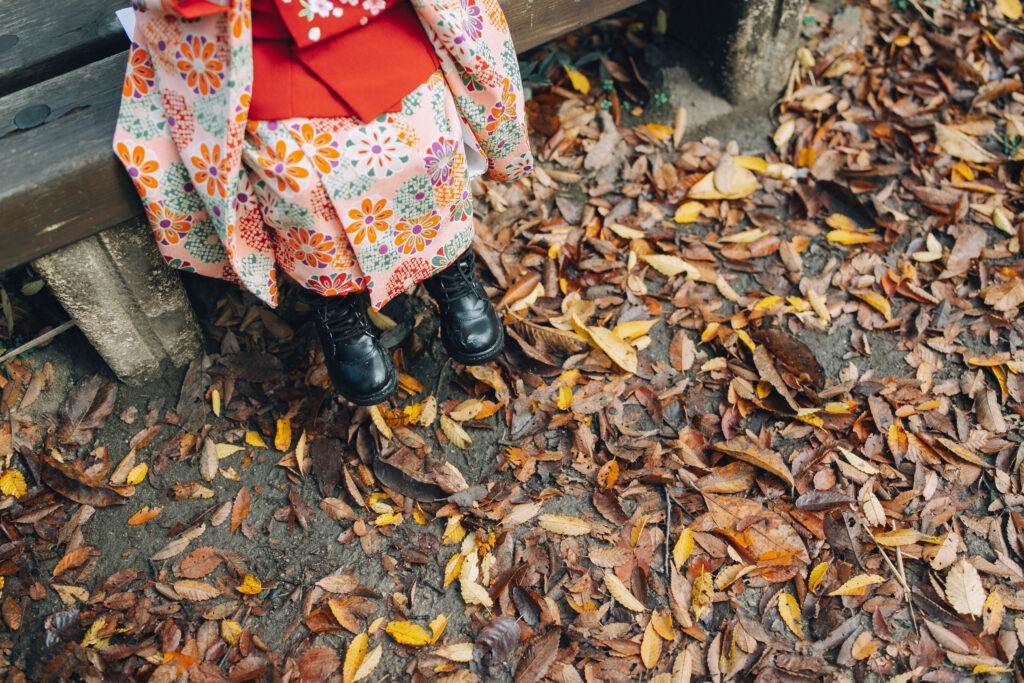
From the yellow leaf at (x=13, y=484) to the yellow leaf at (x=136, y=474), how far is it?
0.27 metres

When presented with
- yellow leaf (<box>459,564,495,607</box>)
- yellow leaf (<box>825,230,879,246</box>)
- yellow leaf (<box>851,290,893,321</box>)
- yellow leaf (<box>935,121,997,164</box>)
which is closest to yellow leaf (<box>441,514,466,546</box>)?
yellow leaf (<box>459,564,495,607</box>)

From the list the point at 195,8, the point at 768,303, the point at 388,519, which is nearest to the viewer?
the point at 195,8

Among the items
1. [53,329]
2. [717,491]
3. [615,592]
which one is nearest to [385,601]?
[615,592]

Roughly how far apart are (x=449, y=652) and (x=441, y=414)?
691mm

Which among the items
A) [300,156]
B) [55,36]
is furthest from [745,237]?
[55,36]

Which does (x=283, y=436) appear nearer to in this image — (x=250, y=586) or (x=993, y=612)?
(x=250, y=586)

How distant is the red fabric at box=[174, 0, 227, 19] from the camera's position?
1.42 meters

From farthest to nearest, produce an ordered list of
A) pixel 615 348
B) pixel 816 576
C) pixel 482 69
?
pixel 615 348
pixel 816 576
pixel 482 69

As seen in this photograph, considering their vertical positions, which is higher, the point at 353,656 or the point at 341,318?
the point at 341,318

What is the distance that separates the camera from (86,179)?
166cm

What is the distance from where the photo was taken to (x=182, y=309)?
219 cm

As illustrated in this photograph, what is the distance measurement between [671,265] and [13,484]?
214 centimetres

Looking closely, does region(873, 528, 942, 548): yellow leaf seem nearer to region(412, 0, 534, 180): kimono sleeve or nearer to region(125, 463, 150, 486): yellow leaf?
region(412, 0, 534, 180): kimono sleeve

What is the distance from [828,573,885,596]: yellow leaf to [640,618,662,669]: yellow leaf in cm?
48
